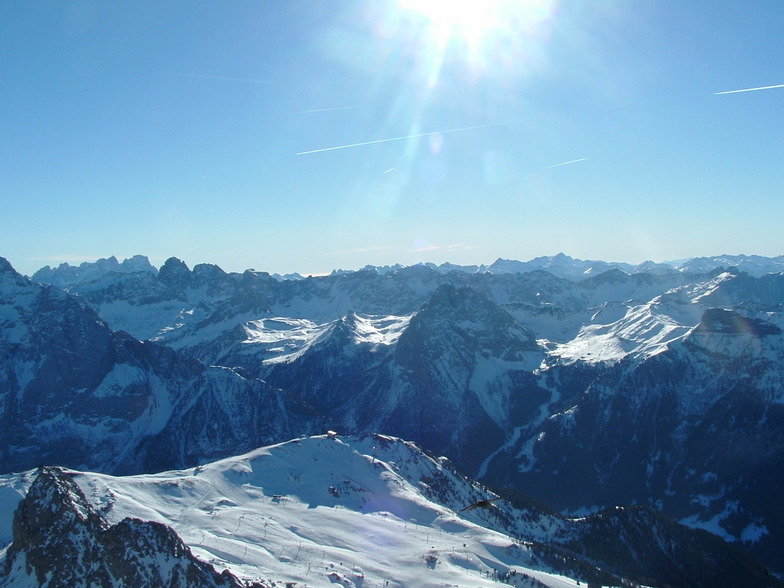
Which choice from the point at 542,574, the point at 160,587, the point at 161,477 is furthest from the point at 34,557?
the point at 542,574

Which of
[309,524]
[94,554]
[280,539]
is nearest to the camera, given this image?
[94,554]

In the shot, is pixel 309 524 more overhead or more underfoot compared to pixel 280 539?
more underfoot

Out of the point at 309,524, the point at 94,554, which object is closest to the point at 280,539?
the point at 309,524

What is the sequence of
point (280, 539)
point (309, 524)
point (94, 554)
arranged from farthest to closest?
1. point (309, 524)
2. point (280, 539)
3. point (94, 554)

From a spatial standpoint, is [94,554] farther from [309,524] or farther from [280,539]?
[309,524]

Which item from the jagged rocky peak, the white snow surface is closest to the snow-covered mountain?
the jagged rocky peak

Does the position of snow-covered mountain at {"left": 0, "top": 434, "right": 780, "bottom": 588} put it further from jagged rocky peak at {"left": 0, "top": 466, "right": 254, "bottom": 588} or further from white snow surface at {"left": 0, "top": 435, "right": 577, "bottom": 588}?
white snow surface at {"left": 0, "top": 435, "right": 577, "bottom": 588}

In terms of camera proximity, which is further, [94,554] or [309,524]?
[309,524]
